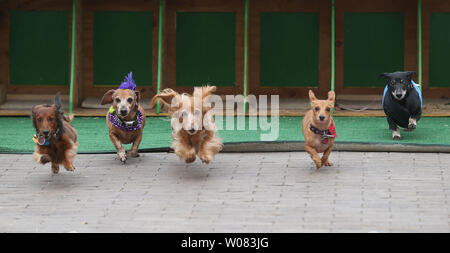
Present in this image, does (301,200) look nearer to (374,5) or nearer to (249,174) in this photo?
(249,174)

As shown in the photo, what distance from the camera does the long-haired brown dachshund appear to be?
733 centimetres

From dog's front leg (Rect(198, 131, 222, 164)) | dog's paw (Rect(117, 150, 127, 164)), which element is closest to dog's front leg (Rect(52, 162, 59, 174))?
dog's paw (Rect(117, 150, 127, 164))

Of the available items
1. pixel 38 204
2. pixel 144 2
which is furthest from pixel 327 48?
pixel 38 204

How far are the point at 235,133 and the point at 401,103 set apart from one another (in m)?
2.00

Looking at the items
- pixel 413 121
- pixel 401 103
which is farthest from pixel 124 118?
pixel 413 121

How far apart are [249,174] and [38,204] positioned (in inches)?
78.5

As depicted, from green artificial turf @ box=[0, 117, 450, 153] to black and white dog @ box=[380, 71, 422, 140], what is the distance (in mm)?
168

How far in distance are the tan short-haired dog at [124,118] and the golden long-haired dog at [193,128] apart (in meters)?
0.57

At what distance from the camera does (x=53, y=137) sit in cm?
743

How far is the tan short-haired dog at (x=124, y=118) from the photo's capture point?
27.1ft

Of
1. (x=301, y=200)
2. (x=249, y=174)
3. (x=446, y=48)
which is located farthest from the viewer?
(x=446, y=48)

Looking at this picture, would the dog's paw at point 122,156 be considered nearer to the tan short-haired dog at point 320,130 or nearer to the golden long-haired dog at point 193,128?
the golden long-haired dog at point 193,128

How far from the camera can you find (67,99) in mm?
12758

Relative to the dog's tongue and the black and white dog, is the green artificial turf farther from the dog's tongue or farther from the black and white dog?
the dog's tongue
